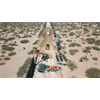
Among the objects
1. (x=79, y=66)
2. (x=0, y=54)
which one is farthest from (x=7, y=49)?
(x=79, y=66)

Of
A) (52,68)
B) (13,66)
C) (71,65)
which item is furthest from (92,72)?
(13,66)

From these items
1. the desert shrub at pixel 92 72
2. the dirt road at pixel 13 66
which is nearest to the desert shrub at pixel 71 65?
the desert shrub at pixel 92 72

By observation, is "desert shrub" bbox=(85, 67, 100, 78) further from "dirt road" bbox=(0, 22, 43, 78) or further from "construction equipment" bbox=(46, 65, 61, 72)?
"dirt road" bbox=(0, 22, 43, 78)

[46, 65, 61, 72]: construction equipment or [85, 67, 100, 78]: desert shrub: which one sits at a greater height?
[46, 65, 61, 72]: construction equipment

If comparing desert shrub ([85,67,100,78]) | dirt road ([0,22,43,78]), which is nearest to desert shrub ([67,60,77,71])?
desert shrub ([85,67,100,78])
